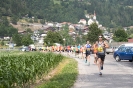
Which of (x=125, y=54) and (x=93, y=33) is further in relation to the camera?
(x=93, y=33)

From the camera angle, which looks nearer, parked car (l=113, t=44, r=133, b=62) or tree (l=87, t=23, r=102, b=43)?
parked car (l=113, t=44, r=133, b=62)

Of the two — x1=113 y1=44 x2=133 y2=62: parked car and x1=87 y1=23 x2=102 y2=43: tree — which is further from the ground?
x1=87 y1=23 x2=102 y2=43: tree

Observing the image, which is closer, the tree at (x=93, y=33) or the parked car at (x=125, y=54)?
the parked car at (x=125, y=54)

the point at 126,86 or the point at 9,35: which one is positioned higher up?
the point at 9,35

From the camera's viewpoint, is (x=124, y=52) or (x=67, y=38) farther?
(x=67, y=38)

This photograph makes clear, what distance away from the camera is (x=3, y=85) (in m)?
9.55

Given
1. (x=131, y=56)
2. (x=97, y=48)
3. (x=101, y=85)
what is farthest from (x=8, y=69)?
(x=131, y=56)

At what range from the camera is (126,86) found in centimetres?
1193

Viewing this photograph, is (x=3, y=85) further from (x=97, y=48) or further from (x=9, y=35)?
(x=9, y=35)

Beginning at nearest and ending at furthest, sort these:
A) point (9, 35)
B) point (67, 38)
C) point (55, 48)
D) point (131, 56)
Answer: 1. point (131, 56)
2. point (55, 48)
3. point (67, 38)
4. point (9, 35)

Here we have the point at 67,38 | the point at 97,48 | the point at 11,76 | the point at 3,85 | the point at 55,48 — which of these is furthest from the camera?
the point at 67,38

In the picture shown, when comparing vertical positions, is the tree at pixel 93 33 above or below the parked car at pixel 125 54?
above

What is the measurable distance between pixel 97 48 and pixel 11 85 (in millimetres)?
6587

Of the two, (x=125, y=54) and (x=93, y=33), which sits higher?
(x=93, y=33)
